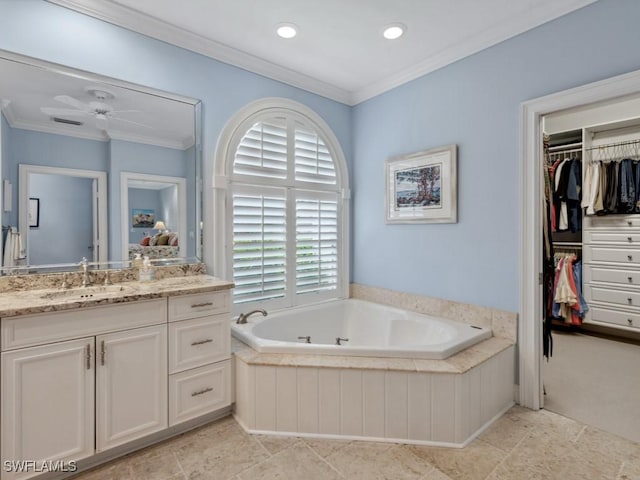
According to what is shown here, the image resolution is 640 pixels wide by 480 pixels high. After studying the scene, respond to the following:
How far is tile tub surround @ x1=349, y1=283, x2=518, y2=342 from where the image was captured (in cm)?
234

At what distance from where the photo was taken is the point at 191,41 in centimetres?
236

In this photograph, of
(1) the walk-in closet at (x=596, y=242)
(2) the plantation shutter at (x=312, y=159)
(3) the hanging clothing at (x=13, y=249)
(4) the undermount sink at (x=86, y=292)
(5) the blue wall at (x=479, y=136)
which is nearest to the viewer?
(4) the undermount sink at (x=86, y=292)

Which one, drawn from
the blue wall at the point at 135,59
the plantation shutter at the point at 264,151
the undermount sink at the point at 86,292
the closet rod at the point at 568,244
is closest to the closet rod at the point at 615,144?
the closet rod at the point at 568,244

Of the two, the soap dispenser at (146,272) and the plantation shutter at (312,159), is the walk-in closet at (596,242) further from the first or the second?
the soap dispenser at (146,272)

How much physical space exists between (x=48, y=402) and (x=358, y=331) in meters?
2.23

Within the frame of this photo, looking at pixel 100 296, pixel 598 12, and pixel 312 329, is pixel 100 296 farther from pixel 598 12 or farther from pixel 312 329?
pixel 598 12

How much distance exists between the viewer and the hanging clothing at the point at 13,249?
5.97 feet

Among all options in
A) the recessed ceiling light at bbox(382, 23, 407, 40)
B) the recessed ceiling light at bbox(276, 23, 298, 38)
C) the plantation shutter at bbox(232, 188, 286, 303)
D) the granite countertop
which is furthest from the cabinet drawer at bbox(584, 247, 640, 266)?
the granite countertop

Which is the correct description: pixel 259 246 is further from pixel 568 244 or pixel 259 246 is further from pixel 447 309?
pixel 568 244

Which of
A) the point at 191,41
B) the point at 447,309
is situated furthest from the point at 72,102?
the point at 447,309

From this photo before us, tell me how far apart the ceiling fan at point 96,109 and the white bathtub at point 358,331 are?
1.59 meters

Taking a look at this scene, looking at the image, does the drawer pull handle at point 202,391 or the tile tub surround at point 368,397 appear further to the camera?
the drawer pull handle at point 202,391

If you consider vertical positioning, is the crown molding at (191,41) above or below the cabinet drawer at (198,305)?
above

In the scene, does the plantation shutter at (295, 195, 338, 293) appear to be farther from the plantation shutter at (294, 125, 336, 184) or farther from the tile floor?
the tile floor
